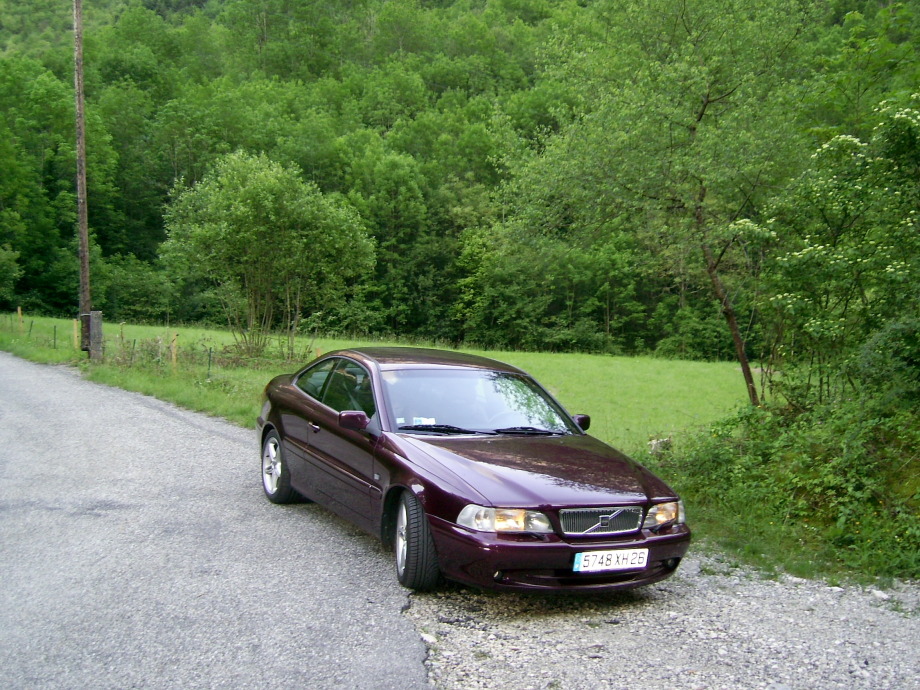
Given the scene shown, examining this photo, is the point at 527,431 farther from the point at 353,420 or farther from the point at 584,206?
the point at 584,206

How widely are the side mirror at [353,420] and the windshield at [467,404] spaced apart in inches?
8.7

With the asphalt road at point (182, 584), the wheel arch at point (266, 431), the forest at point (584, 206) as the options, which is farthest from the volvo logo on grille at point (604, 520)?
the wheel arch at point (266, 431)

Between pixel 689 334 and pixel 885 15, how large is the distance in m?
37.6

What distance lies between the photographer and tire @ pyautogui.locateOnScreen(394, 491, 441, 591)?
5.06 metres

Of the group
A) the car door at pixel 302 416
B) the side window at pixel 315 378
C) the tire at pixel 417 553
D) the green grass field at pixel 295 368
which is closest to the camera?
the tire at pixel 417 553

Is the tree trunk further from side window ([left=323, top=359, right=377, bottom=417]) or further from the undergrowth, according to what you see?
side window ([left=323, top=359, right=377, bottom=417])

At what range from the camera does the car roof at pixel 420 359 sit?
261 inches

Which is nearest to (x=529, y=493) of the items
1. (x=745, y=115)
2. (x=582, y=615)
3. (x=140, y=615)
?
(x=582, y=615)

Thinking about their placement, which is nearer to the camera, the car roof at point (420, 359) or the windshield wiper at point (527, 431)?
the windshield wiper at point (527, 431)

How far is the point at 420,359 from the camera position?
6.84 metres

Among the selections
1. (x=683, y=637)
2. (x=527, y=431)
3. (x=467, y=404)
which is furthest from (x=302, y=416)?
(x=683, y=637)

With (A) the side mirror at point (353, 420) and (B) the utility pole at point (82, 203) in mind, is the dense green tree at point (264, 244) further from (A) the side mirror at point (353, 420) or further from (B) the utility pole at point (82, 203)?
(A) the side mirror at point (353, 420)

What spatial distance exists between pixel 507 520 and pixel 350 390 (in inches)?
91.7

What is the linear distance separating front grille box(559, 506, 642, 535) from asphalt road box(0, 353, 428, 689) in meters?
1.09
